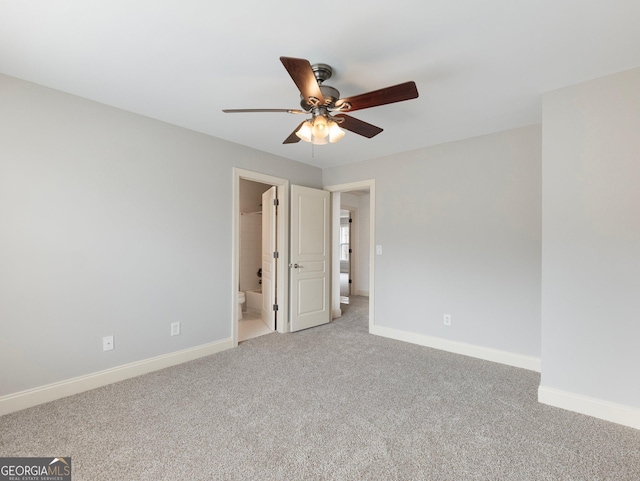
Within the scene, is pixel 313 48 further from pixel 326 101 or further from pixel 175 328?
pixel 175 328

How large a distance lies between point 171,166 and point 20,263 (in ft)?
4.64

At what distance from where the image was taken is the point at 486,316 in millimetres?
3277

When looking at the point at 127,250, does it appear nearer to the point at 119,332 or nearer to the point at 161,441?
the point at 119,332

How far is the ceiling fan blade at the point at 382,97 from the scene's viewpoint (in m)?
1.74

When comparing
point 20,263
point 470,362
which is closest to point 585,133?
point 470,362

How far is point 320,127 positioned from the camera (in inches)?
82.5

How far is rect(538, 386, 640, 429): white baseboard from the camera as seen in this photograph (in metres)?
2.05

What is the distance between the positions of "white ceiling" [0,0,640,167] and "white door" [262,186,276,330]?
1814 mm

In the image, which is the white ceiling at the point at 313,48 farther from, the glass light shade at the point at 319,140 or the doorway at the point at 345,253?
the doorway at the point at 345,253

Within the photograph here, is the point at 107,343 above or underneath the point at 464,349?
above

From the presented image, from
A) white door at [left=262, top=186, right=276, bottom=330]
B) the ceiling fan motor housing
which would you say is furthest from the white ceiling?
white door at [left=262, top=186, right=276, bottom=330]

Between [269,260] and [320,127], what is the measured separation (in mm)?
2657

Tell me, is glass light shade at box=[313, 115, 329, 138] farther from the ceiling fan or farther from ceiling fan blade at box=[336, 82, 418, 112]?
ceiling fan blade at box=[336, 82, 418, 112]

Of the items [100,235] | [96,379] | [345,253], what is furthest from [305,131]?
[345,253]
